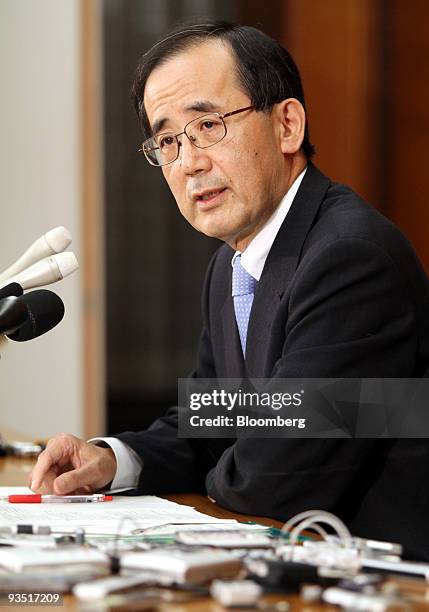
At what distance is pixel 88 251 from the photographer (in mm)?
4180

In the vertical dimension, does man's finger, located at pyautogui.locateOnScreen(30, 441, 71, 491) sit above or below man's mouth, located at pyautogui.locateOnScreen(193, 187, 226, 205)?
below

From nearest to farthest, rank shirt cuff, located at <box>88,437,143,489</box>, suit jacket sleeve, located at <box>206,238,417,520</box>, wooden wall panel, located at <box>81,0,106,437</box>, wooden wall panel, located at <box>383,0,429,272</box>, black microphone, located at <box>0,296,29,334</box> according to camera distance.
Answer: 1. black microphone, located at <box>0,296,29,334</box>
2. suit jacket sleeve, located at <box>206,238,417,520</box>
3. shirt cuff, located at <box>88,437,143,489</box>
4. wooden wall panel, located at <box>383,0,429,272</box>
5. wooden wall panel, located at <box>81,0,106,437</box>

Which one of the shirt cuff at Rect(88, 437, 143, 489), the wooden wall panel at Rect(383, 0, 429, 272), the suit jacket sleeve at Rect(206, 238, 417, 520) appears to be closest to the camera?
the suit jacket sleeve at Rect(206, 238, 417, 520)

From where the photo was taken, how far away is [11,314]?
1.23m

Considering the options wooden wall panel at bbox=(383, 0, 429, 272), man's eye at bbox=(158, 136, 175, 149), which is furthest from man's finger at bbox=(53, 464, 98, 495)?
wooden wall panel at bbox=(383, 0, 429, 272)

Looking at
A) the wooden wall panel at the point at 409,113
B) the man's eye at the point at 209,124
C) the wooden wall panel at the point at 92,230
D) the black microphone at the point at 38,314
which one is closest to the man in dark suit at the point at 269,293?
the man's eye at the point at 209,124

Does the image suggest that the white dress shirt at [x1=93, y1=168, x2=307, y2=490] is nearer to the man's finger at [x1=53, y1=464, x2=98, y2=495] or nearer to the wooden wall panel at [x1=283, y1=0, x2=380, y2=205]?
the man's finger at [x1=53, y1=464, x2=98, y2=495]

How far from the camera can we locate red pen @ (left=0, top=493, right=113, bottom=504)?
4.86 feet

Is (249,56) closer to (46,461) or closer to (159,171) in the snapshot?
(46,461)

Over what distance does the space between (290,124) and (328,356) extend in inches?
22.3

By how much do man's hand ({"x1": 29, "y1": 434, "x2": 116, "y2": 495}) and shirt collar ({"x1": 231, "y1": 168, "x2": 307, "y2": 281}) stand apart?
410mm

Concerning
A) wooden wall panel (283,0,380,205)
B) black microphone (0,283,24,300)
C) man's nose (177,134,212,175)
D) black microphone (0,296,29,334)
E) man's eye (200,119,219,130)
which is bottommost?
black microphone (0,296,29,334)

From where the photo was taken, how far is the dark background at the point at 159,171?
3607 mm

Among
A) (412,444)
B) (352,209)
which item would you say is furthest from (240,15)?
(412,444)
